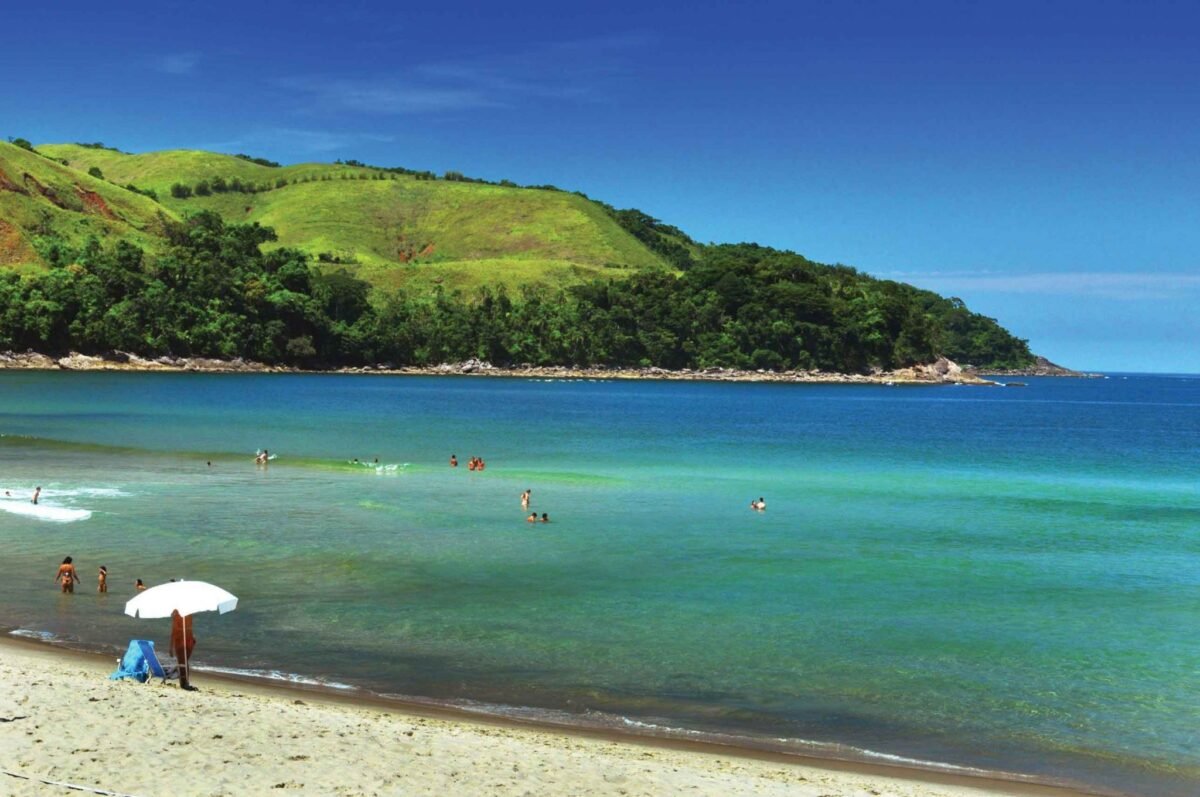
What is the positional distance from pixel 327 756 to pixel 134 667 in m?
5.45

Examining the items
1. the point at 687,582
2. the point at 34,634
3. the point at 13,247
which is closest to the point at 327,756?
the point at 34,634

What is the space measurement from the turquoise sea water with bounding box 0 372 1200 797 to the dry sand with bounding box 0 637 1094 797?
165cm

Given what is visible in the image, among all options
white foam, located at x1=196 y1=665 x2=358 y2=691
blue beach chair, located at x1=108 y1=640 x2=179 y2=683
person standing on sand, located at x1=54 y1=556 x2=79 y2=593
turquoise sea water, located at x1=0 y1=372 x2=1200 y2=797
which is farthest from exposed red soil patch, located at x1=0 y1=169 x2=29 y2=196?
blue beach chair, located at x1=108 y1=640 x2=179 y2=683

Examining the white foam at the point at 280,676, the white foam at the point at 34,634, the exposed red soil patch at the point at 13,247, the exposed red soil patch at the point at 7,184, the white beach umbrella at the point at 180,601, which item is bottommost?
the white foam at the point at 34,634

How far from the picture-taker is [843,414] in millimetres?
113125

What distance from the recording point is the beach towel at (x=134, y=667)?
16.5m

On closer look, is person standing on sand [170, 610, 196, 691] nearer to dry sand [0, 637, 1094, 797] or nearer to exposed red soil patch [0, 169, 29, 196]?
dry sand [0, 637, 1094, 797]

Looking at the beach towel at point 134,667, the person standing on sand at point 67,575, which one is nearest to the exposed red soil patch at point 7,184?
the person standing on sand at point 67,575

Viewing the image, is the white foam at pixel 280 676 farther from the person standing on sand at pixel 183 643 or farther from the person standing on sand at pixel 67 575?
the person standing on sand at pixel 67 575

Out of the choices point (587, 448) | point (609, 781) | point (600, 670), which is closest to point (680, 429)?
point (587, 448)

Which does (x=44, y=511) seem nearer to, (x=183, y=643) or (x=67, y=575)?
(x=67, y=575)

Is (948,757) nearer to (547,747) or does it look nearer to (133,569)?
(547,747)

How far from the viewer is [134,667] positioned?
54.4ft

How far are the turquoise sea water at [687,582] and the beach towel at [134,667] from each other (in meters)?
1.98
